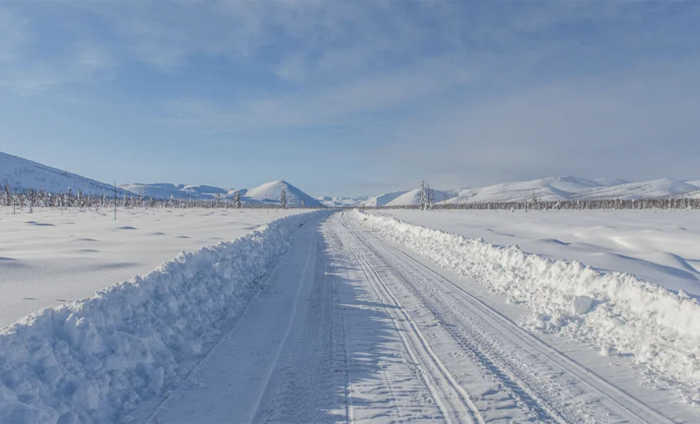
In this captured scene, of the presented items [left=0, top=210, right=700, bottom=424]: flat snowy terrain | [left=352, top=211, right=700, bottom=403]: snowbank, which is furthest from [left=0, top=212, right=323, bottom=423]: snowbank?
[left=352, top=211, right=700, bottom=403]: snowbank

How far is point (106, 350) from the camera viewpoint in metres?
4.93

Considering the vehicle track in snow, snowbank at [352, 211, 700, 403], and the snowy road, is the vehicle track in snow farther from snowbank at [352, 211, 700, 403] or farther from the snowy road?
snowbank at [352, 211, 700, 403]

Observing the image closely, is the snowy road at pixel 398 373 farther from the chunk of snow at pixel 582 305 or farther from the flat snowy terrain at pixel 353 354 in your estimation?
the chunk of snow at pixel 582 305

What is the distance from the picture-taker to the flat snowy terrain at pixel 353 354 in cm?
444

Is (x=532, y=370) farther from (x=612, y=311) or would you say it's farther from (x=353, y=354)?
(x=612, y=311)

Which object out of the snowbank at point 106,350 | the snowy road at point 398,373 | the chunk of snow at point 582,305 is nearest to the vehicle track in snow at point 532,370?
the snowy road at point 398,373

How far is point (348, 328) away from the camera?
7586mm

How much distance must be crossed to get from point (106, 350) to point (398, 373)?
3860 mm

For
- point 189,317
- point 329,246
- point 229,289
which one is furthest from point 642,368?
point 329,246

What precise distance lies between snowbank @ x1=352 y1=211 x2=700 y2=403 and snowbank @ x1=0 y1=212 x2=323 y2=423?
6.56 metres

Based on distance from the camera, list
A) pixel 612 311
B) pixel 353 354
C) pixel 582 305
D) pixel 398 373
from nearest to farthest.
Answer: pixel 398 373
pixel 353 354
pixel 612 311
pixel 582 305

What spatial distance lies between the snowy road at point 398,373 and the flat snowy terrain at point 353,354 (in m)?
0.03

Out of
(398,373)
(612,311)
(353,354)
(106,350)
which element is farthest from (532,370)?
(106,350)

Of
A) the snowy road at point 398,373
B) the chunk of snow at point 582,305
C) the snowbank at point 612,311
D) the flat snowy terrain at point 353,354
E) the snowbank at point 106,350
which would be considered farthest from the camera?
the chunk of snow at point 582,305
